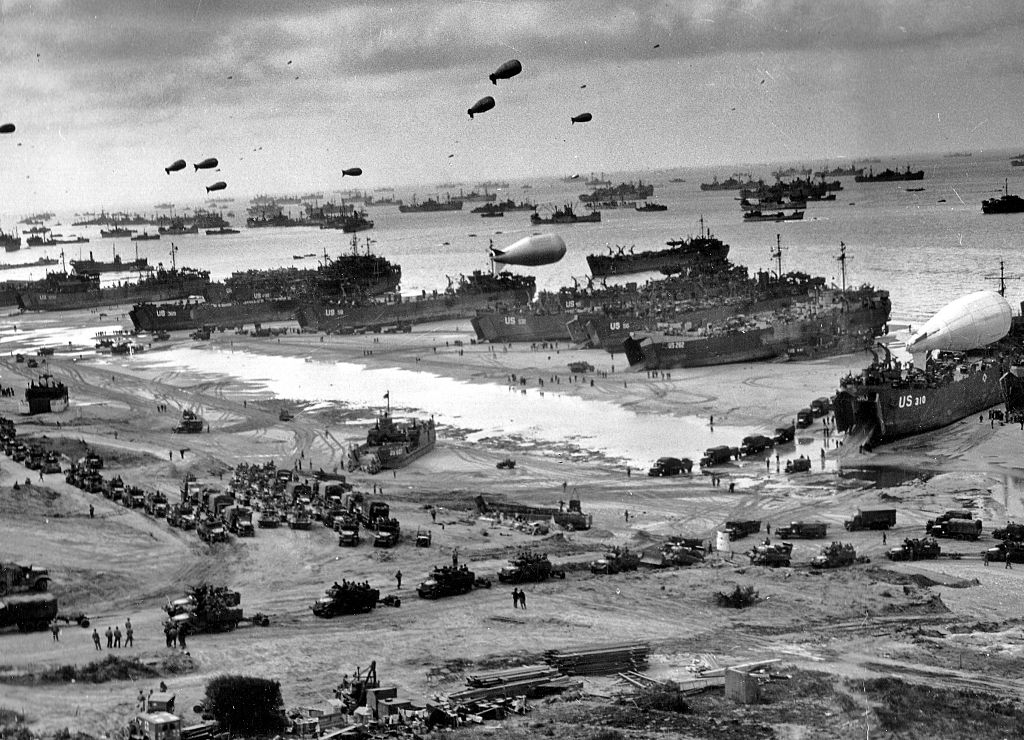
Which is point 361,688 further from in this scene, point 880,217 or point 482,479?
point 880,217

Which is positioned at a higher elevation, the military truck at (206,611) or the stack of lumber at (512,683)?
the military truck at (206,611)

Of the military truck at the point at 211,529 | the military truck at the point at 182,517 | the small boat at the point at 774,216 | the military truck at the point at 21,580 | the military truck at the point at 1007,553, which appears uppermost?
the small boat at the point at 774,216

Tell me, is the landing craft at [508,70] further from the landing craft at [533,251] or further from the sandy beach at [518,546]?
the landing craft at [533,251]

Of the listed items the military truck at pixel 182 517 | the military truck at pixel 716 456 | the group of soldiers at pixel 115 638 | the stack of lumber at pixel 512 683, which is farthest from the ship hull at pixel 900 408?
the group of soldiers at pixel 115 638

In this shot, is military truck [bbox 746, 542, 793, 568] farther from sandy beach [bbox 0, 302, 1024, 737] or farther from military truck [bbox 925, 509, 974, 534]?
military truck [bbox 925, 509, 974, 534]

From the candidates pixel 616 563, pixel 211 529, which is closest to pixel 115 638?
pixel 211 529

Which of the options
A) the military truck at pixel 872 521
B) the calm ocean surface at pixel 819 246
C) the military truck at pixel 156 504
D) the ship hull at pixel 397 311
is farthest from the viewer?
the calm ocean surface at pixel 819 246

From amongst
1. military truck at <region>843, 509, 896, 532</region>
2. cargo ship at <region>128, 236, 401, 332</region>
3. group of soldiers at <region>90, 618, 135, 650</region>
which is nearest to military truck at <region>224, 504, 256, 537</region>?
group of soldiers at <region>90, 618, 135, 650</region>

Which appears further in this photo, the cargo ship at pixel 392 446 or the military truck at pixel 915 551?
the cargo ship at pixel 392 446
